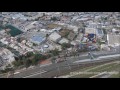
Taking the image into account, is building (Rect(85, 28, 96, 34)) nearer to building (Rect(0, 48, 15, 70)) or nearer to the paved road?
the paved road

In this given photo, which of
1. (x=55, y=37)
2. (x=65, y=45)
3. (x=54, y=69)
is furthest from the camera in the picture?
(x=55, y=37)

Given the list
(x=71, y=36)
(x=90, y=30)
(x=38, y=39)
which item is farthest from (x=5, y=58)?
(x=90, y=30)

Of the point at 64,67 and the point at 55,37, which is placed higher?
the point at 55,37

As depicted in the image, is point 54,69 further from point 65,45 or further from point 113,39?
point 113,39

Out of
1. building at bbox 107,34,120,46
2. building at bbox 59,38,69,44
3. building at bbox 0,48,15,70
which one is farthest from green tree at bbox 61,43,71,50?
building at bbox 0,48,15,70

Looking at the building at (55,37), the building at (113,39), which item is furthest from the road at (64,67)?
the building at (55,37)

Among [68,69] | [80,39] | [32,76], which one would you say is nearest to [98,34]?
[80,39]

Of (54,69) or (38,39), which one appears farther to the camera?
(38,39)

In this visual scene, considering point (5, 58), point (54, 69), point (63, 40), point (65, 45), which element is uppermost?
point (63, 40)

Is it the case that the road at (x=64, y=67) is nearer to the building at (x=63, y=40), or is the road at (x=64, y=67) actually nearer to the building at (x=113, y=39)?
the building at (x=113, y=39)
